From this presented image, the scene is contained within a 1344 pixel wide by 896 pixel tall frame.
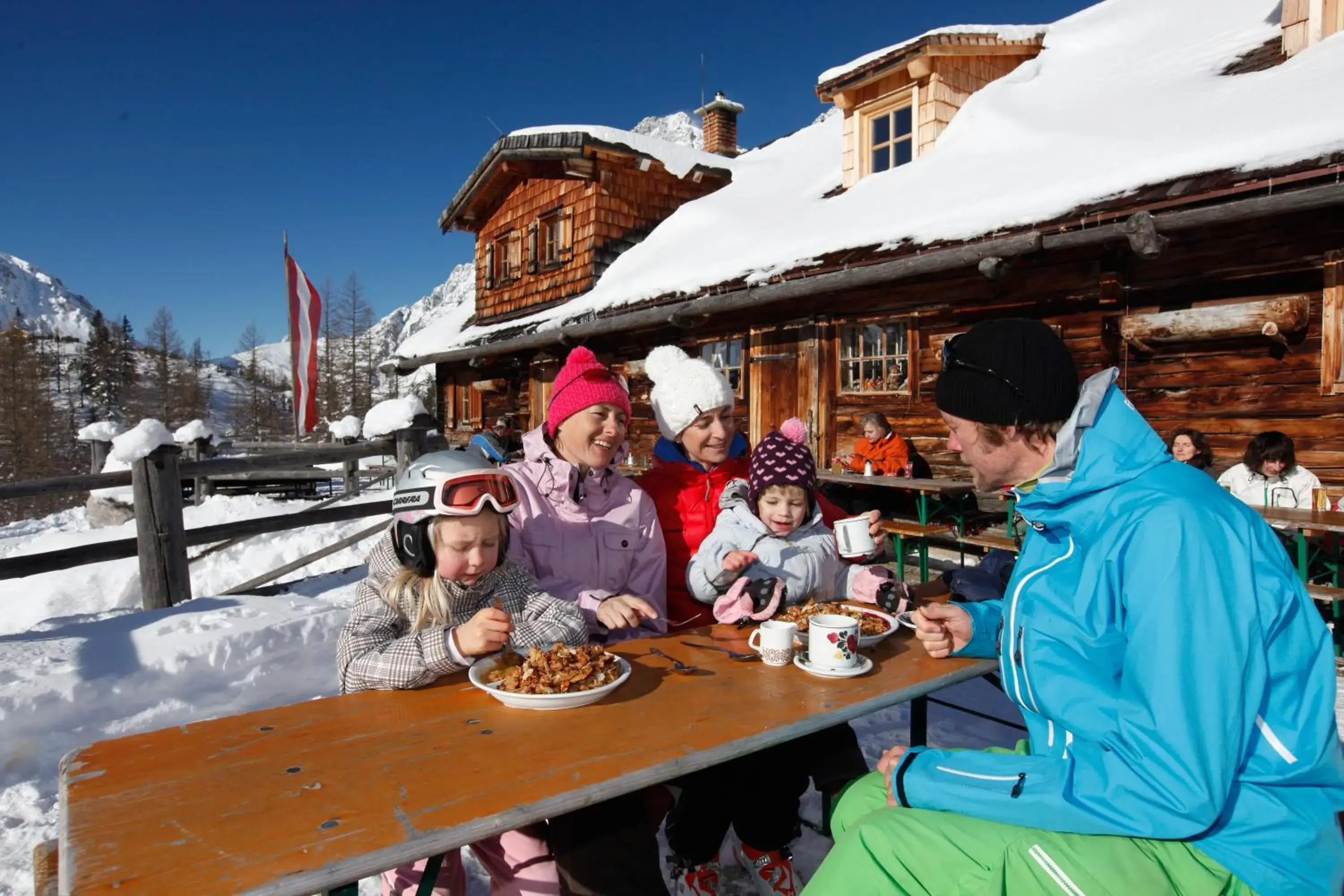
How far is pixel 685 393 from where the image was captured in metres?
3.35

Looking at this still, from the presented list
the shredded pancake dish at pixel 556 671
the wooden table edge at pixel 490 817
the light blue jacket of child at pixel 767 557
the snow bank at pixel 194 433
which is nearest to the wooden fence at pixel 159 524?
the light blue jacket of child at pixel 767 557

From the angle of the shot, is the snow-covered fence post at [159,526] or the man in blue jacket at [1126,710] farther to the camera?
the snow-covered fence post at [159,526]

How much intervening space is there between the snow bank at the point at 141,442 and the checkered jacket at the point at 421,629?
4283 mm

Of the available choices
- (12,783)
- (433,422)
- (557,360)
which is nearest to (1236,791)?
(12,783)

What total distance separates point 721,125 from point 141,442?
15.1 m

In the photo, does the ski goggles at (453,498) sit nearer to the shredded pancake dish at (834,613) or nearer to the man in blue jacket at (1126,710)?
the shredded pancake dish at (834,613)

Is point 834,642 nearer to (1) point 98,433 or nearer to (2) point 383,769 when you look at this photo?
(2) point 383,769

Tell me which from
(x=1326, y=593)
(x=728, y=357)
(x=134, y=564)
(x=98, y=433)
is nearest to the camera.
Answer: (x=1326, y=593)

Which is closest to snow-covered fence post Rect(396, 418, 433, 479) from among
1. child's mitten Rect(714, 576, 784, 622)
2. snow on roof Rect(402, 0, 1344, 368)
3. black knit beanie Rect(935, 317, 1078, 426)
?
snow on roof Rect(402, 0, 1344, 368)

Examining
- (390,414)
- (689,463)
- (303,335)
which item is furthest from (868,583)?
(303,335)

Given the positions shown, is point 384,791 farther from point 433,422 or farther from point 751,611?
point 433,422

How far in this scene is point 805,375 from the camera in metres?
9.52

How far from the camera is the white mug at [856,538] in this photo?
245cm

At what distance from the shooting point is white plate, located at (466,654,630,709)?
1759 mm
